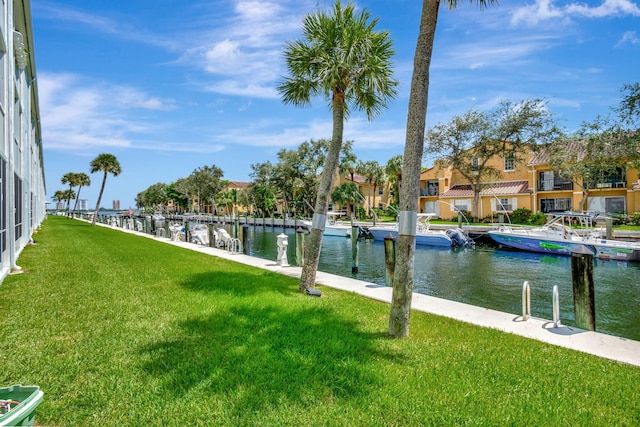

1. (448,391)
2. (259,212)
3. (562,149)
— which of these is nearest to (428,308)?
(448,391)

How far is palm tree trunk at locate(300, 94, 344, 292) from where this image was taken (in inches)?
354

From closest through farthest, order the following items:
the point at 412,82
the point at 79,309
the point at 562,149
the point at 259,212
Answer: the point at 412,82 → the point at 79,309 → the point at 562,149 → the point at 259,212

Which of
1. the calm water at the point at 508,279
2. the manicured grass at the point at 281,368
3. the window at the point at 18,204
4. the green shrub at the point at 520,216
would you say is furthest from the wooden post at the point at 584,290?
the green shrub at the point at 520,216

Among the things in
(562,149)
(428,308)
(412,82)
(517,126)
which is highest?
(517,126)

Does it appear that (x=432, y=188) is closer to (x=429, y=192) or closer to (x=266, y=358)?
(x=429, y=192)

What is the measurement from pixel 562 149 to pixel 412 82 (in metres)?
36.7

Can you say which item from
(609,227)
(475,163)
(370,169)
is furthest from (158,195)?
(609,227)

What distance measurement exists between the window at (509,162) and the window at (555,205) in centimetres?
513

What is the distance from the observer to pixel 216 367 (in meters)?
4.30

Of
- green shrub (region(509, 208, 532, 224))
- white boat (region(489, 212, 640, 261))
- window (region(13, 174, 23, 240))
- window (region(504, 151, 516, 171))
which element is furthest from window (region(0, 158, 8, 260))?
window (region(504, 151, 516, 171))

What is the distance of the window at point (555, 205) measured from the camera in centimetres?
3894

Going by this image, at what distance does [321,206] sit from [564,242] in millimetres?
18887

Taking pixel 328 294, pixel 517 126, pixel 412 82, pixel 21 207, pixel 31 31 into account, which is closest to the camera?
pixel 412 82

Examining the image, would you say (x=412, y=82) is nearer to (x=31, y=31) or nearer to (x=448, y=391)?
(x=448, y=391)
